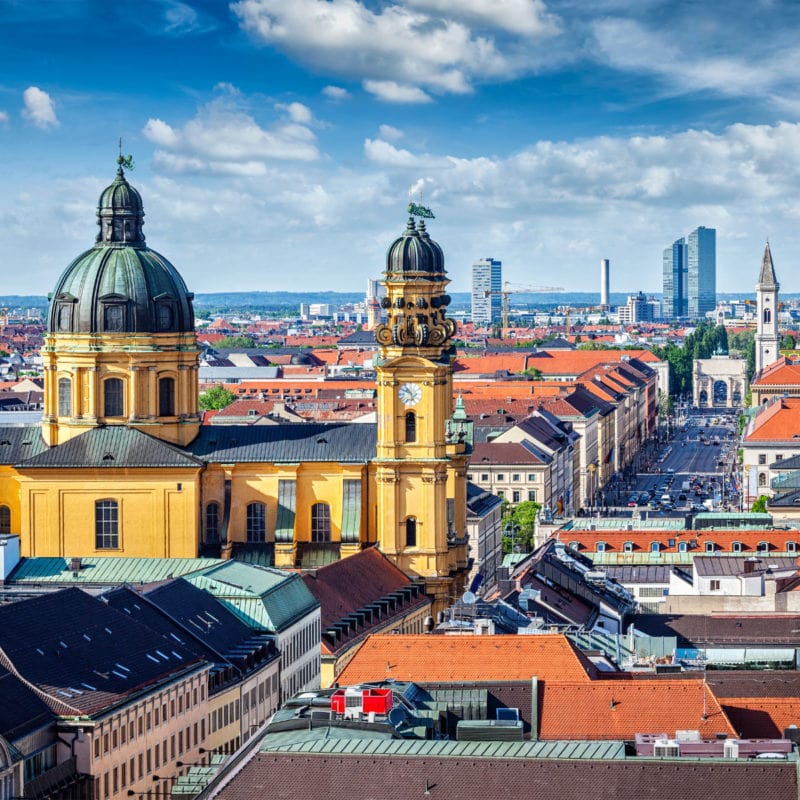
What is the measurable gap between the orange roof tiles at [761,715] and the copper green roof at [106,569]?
36154mm

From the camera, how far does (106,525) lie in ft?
358

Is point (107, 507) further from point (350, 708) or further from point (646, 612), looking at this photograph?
point (350, 708)

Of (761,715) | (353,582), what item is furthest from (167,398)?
(761,715)

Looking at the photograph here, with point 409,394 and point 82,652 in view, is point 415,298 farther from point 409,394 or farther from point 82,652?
point 82,652

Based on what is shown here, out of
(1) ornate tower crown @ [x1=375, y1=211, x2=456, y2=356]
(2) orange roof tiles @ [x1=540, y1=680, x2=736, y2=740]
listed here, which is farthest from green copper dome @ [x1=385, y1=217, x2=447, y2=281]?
(2) orange roof tiles @ [x1=540, y1=680, x2=736, y2=740]

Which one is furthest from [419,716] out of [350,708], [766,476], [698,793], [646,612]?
[766,476]

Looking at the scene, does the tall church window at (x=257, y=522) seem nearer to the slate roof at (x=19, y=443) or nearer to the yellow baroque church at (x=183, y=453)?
the yellow baroque church at (x=183, y=453)

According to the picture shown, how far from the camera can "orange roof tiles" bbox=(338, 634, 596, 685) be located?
73.4 metres

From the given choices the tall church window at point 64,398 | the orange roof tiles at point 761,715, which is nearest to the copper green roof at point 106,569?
Answer: the tall church window at point 64,398

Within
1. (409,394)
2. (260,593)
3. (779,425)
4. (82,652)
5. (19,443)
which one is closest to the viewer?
(82,652)

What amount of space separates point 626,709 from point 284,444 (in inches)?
1843

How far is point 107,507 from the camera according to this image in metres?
109

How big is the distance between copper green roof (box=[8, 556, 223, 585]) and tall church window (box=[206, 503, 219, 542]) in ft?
24.7

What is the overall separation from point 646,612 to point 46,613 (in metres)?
35.6
